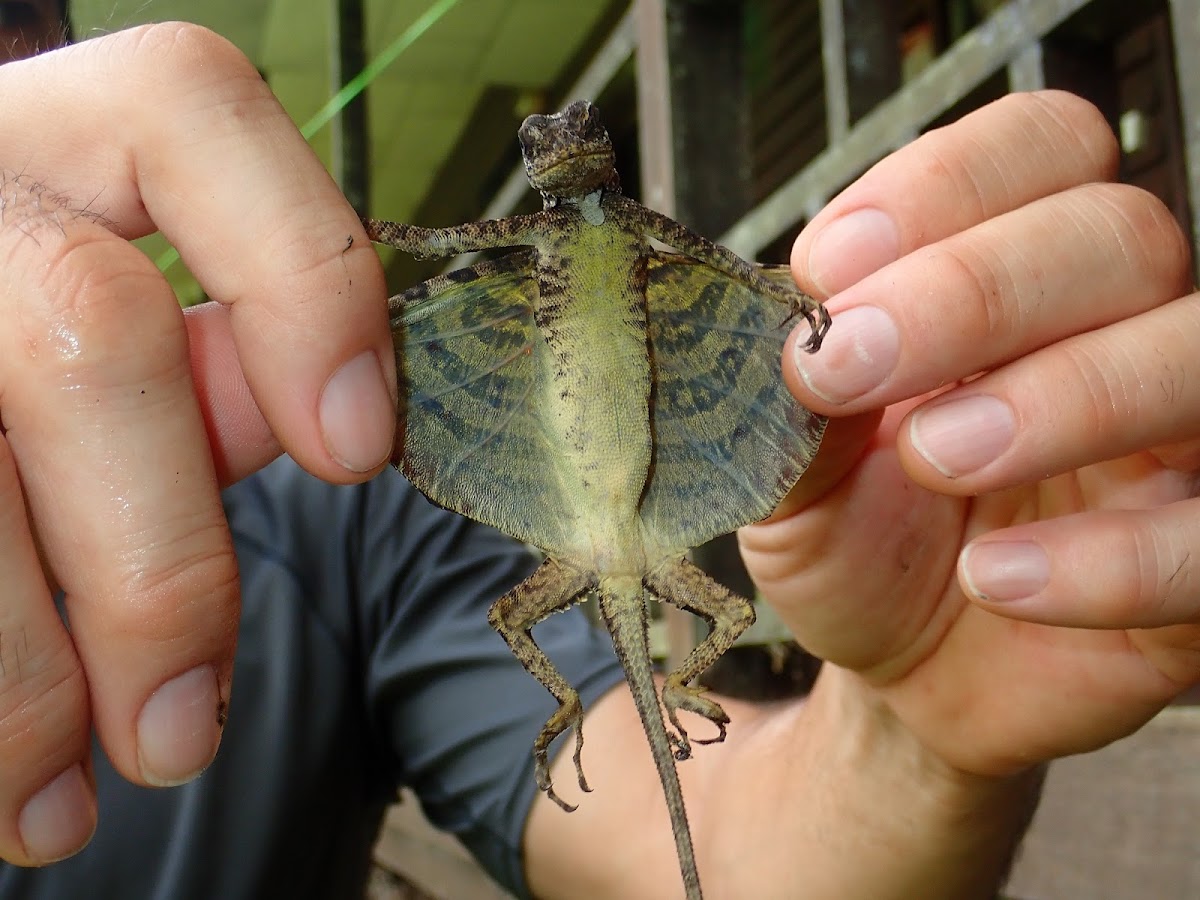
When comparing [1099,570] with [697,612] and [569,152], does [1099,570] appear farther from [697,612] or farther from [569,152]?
[569,152]

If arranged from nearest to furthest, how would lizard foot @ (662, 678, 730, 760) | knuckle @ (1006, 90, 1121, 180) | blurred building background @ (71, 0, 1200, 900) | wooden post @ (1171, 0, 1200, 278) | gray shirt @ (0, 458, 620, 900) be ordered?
1. lizard foot @ (662, 678, 730, 760)
2. knuckle @ (1006, 90, 1121, 180)
3. wooden post @ (1171, 0, 1200, 278)
4. blurred building background @ (71, 0, 1200, 900)
5. gray shirt @ (0, 458, 620, 900)

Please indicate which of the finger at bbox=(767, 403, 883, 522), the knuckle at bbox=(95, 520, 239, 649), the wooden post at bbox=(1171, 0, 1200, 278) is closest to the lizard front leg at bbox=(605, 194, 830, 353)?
the finger at bbox=(767, 403, 883, 522)

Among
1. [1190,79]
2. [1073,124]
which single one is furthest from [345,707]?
[1190,79]

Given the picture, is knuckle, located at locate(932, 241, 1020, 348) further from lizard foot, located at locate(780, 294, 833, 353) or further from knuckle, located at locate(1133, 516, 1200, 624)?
knuckle, located at locate(1133, 516, 1200, 624)

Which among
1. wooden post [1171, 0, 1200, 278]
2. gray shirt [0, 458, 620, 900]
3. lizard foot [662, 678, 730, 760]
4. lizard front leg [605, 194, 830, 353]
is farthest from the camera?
gray shirt [0, 458, 620, 900]

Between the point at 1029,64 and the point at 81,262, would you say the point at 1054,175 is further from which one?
the point at 81,262

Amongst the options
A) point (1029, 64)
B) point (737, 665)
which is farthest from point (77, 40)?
point (737, 665)
